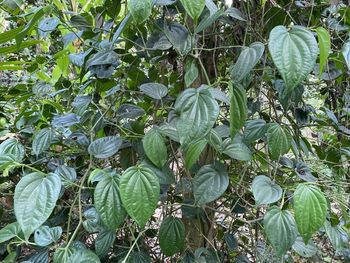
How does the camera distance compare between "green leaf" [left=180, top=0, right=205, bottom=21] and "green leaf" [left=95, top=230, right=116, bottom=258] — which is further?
"green leaf" [left=95, top=230, right=116, bottom=258]

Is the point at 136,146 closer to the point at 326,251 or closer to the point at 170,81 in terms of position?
the point at 170,81

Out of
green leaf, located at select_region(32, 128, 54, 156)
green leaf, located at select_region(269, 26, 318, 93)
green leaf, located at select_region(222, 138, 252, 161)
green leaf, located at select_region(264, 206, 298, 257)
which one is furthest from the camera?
green leaf, located at select_region(32, 128, 54, 156)

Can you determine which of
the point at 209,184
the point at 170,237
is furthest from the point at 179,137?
the point at 170,237

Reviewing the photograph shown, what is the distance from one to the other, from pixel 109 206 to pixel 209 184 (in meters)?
A: 0.20

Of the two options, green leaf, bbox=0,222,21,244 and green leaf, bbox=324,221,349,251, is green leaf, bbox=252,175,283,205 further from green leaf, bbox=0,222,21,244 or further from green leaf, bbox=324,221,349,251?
green leaf, bbox=0,222,21,244

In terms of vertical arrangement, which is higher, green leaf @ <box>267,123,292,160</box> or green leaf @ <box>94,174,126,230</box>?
green leaf @ <box>94,174,126,230</box>

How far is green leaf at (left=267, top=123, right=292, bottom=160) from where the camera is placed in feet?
2.54

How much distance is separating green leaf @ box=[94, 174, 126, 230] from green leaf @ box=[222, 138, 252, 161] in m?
0.24

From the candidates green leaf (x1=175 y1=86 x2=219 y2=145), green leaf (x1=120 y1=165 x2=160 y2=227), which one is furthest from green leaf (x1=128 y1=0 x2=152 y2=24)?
green leaf (x1=120 y1=165 x2=160 y2=227)

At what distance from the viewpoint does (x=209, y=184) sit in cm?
75

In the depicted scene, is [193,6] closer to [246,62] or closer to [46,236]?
[246,62]

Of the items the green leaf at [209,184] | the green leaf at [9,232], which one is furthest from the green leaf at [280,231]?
the green leaf at [9,232]

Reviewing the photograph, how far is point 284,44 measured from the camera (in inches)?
23.0

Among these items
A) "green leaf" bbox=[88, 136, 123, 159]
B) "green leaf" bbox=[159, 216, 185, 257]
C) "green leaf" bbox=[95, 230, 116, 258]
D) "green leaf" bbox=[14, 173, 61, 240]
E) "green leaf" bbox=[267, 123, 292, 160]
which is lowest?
"green leaf" bbox=[159, 216, 185, 257]
